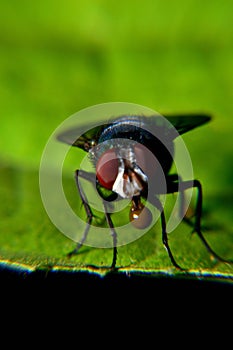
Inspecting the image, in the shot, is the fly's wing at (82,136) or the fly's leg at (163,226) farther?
the fly's wing at (82,136)

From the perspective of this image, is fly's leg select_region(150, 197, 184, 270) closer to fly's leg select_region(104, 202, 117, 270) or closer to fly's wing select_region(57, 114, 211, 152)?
fly's leg select_region(104, 202, 117, 270)

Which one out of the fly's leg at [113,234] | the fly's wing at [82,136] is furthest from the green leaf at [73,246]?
the fly's wing at [82,136]

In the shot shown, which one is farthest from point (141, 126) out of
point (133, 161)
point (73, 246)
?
point (73, 246)

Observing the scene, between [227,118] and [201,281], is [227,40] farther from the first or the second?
[201,281]

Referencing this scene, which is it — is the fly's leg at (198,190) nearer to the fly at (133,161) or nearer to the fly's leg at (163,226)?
the fly at (133,161)

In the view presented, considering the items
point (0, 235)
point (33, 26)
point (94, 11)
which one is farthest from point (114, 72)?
point (0, 235)

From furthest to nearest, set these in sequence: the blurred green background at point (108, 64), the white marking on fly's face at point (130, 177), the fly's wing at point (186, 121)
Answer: the blurred green background at point (108, 64) → the fly's wing at point (186, 121) → the white marking on fly's face at point (130, 177)

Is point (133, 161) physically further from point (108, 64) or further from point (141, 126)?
point (108, 64)
